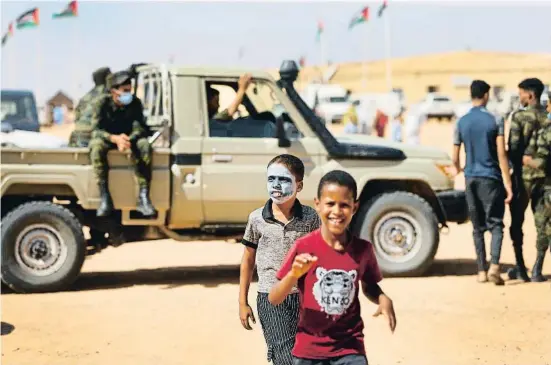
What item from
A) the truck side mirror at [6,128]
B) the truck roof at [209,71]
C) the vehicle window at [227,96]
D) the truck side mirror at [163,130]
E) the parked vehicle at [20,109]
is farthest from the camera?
the parked vehicle at [20,109]

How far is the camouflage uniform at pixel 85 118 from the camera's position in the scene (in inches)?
408

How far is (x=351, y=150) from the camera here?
1060cm

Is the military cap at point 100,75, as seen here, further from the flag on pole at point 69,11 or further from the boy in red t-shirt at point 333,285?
the flag on pole at point 69,11

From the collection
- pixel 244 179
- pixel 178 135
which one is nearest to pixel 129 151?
pixel 178 135

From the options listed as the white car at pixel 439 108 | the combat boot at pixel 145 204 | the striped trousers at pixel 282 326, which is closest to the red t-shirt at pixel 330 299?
the striped trousers at pixel 282 326

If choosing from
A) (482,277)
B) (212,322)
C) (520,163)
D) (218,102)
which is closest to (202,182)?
(218,102)

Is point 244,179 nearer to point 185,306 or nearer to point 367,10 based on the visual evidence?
point 185,306

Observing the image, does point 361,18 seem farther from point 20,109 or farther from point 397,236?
point 397,236

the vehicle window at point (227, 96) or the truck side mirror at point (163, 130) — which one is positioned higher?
the vehicle window at point (227, 96)

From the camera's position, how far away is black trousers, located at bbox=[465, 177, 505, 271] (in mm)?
9945

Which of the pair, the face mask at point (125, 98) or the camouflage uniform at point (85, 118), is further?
the camouflage uniform at point (85, 118)

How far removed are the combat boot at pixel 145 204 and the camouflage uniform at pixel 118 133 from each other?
47 mm

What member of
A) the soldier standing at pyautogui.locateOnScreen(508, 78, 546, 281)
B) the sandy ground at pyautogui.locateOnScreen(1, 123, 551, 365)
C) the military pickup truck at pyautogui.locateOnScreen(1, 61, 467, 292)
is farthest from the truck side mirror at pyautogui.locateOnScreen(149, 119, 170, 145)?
the soldier standing at pyautogui.locateOnScreen(508, 78, 546, 281)

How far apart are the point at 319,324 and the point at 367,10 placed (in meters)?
43.3
